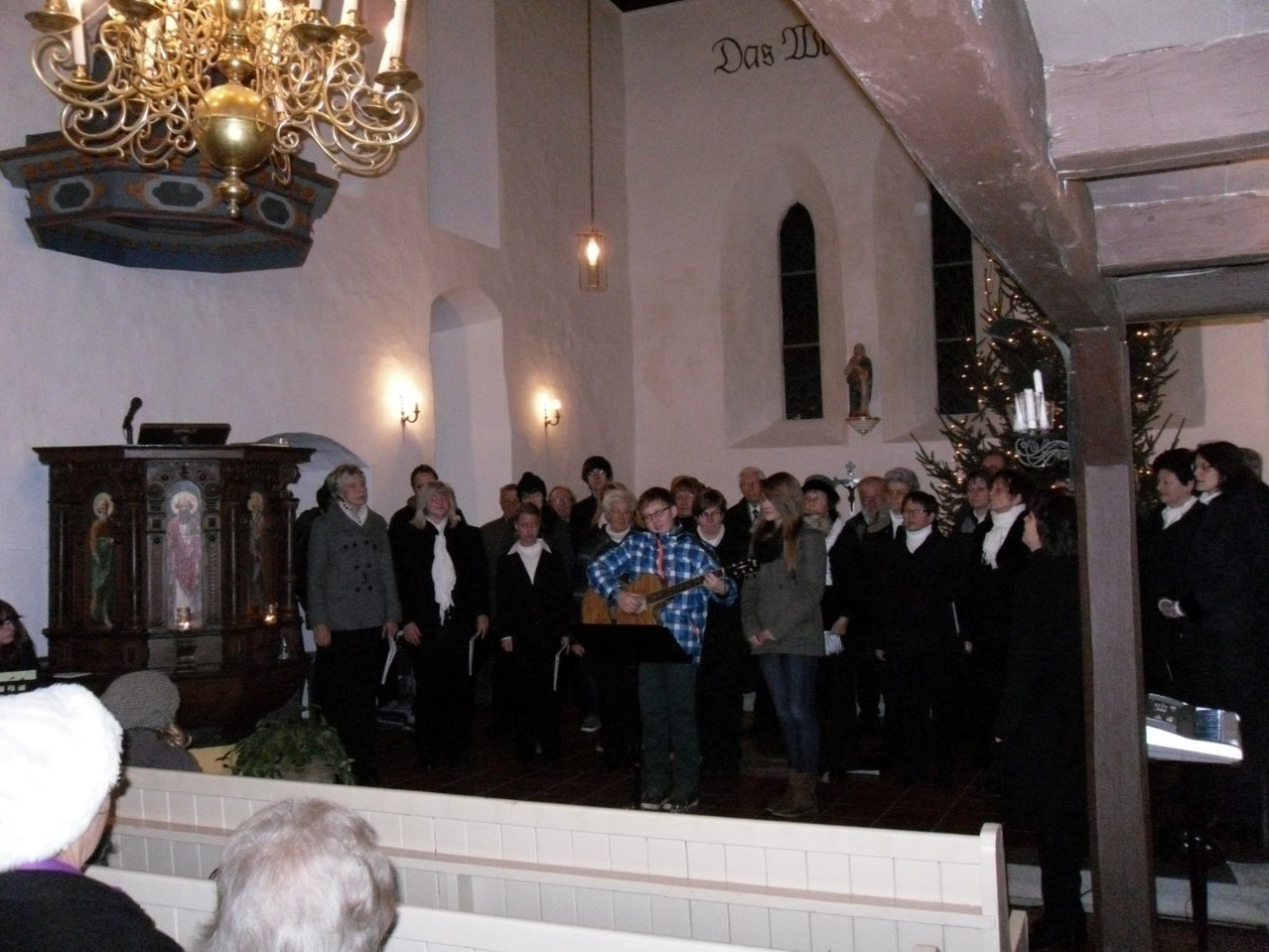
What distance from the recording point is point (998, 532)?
19.4ft

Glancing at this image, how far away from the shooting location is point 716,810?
18.9ft

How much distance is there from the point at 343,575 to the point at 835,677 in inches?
105

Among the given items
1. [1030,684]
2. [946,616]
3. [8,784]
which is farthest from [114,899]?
[946,616]

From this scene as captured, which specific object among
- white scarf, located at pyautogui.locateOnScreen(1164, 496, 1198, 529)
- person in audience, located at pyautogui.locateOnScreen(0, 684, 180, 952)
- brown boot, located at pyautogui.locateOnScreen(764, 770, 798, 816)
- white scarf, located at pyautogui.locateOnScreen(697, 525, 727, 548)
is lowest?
brown boot, located at pyautogui.locateOnScreen(764, 770, 798, 816)

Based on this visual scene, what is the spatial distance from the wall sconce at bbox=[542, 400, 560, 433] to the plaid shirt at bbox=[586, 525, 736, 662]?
18.4 feet

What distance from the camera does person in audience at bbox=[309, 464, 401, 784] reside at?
20.5 ft

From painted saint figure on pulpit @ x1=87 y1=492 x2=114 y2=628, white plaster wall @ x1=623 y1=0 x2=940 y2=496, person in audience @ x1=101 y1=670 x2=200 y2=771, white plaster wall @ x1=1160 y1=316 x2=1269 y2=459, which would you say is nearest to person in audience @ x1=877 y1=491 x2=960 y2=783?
person in audience @ x1=101 y1=670 x2=200 y2=771

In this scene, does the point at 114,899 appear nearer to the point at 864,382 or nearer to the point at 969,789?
the point at 969,789

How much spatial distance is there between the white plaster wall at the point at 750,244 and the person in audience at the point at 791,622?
22.6 ft

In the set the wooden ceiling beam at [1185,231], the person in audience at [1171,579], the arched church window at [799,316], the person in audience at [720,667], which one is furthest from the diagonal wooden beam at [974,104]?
the arched church window at [799,316]

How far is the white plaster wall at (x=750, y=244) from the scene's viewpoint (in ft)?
40.7

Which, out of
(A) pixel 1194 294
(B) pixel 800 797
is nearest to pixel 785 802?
(B) pixel 800 797

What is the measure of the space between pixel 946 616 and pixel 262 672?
11.4 ft

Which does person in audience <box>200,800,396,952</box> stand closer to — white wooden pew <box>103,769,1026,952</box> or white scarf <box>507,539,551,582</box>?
white wooden pew <box>103,769,1026,952</box>
